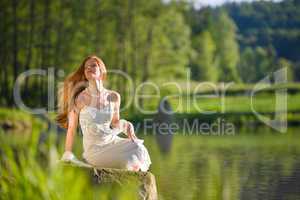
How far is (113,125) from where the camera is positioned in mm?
7273

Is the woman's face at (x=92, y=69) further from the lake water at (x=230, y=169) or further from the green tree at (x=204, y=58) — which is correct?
the green tree at (x=204, y=58)

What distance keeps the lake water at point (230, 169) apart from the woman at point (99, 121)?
0.74 metres

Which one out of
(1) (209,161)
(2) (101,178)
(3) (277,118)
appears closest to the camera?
(2) (101,178)

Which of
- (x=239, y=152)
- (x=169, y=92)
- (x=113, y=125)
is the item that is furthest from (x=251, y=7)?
(x=113, y=125)

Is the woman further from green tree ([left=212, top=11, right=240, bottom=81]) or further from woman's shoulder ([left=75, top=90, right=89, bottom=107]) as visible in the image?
green tree ([left=212, top=11, right=240, bottom=81])

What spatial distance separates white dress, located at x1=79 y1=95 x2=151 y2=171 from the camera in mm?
7074

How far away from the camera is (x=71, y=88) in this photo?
23.6 feet

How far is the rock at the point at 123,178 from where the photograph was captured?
6684 millimetres

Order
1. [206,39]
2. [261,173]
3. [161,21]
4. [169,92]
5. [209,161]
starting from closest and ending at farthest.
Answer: [261,173]
[209,161]
[161,21]
[169,92]
[206,39]

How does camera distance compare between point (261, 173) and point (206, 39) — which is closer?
point (261, 173)

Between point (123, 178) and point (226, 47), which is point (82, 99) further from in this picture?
point (226, 47)

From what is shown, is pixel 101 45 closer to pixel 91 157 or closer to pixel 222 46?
pixel 222 46

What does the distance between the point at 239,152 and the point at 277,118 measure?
62.2 ft

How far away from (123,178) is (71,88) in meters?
0.98
